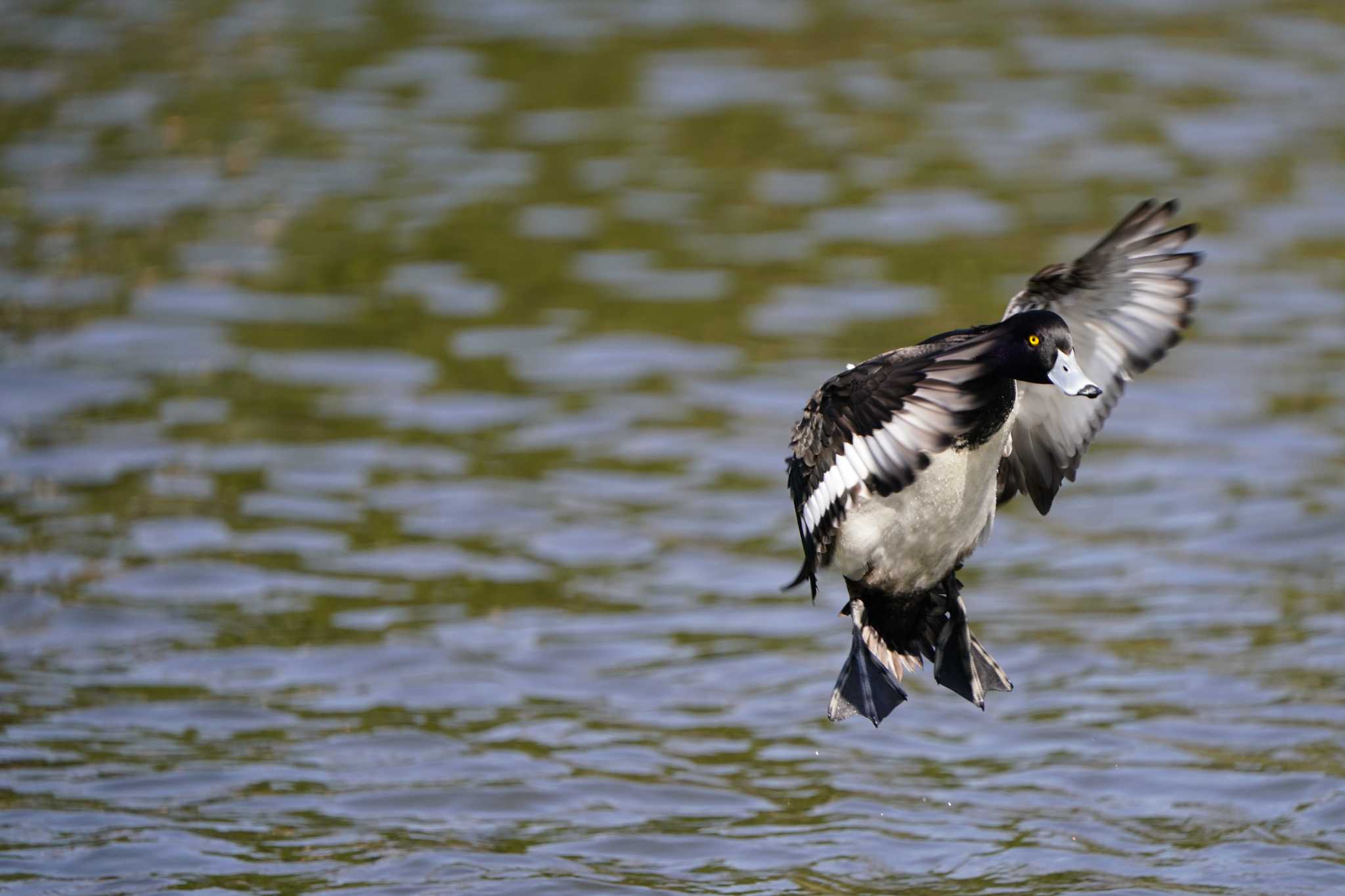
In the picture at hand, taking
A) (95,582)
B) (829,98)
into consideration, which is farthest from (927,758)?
(829,98)

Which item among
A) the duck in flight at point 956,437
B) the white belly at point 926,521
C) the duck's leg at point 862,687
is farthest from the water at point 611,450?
the white belly at point 926,521

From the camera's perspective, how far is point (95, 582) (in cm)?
896

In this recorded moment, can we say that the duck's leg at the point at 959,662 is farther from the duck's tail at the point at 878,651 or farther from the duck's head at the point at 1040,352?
the duck's head at the point at 1040,352

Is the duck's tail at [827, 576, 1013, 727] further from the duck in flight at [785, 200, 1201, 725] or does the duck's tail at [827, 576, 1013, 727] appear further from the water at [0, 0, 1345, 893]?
the water at [0, 0, 1345, 893]

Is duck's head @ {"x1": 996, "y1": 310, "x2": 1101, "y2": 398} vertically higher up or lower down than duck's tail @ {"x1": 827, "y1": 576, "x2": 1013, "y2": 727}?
higher up

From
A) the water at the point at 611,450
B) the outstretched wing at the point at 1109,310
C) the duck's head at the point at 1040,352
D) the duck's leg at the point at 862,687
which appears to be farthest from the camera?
the water at the point at 611,450

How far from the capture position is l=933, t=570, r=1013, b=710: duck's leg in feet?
20.6

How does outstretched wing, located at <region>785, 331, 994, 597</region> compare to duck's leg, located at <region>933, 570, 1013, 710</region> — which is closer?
outstretched wing, located at <region>785, 331, 994, 597</region>

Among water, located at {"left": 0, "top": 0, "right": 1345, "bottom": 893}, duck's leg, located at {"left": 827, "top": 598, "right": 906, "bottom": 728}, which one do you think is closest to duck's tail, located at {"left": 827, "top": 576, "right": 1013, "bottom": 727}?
duck's leg, located at {"left": 827, "top": 598, "right": 906, "bottom": 728}

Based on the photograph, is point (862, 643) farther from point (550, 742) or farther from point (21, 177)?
point (21, 177)

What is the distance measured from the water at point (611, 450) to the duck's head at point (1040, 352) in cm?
193

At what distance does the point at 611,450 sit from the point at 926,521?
15.6 ft

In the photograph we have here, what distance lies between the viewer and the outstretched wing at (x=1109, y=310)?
5.73 meters

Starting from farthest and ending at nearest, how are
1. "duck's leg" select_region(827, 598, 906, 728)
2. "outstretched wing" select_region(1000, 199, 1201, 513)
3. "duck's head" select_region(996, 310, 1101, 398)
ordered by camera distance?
1. "duck's leg" select_region(827, 598, 906, 728)
2. "outstretched wing" select_region(1000, 199, 1201, 513)
3. "duck's head" select_region(996, 310, 1101, 398)
